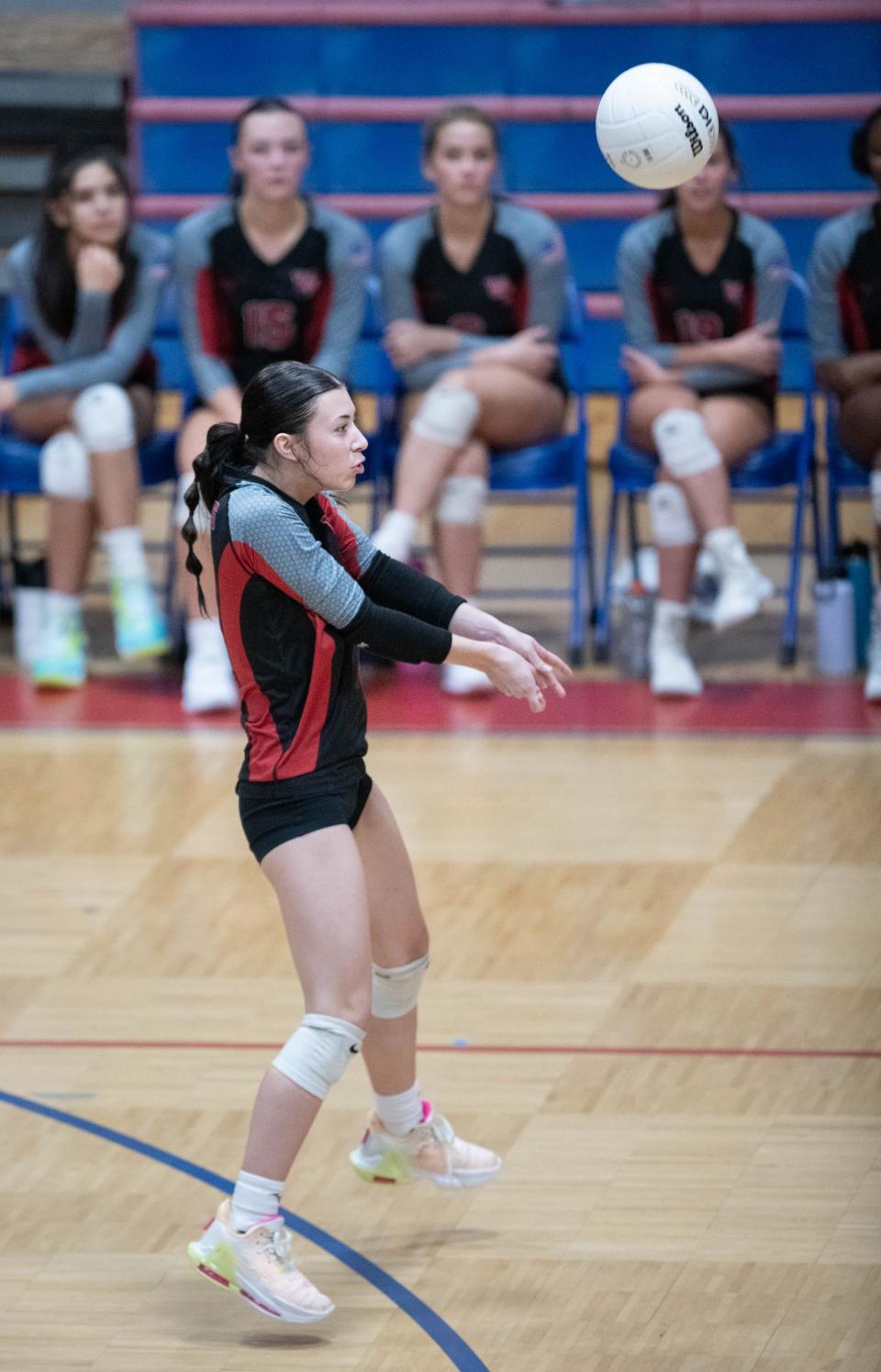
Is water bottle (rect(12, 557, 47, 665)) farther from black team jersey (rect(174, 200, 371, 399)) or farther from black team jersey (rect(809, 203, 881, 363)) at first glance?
black team jersey (rect(809, 203, 881, 363))

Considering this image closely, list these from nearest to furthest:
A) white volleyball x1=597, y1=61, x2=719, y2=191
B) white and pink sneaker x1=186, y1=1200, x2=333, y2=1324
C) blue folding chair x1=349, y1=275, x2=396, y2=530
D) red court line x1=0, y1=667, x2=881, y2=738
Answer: white and pink sneaker x1=186, y1=1200, x2=333, y2=1324 < white volleyball x1=597, y1=61, x2=719, y2=191 < red court line x1=0, y1=667, x2=881, y2=738 < blue folding chair x1=349, y1=275, x2=396, y2=530

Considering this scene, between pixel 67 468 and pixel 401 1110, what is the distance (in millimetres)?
3568

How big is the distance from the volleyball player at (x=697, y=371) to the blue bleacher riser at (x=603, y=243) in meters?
3.35

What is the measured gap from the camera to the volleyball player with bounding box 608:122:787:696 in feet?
20.0

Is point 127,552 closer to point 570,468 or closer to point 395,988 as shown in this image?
point 570,468

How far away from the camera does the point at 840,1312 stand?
9.59 feet

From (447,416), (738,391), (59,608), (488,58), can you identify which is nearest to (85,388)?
(59,608)

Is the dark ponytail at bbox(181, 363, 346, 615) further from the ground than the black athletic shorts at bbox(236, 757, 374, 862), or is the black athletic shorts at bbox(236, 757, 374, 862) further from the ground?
the dark ponytail at bbox(181, 363, 346, 615)

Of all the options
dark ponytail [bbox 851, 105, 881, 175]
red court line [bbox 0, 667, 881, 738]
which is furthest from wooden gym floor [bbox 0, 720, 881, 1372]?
dark ponytail [bbox 851, 105, 881, 175]

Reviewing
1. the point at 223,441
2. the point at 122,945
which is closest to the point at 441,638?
the point at 223,441

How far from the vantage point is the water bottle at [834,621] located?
6305mm

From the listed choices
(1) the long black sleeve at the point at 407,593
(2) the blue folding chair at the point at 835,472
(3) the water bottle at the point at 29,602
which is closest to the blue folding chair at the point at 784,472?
(2) the blue folding chair at the point at 835,472

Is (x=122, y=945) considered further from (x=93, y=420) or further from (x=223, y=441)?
(x=93, y=420)

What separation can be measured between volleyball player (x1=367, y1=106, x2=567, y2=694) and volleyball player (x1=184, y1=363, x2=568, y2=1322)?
10.2 feet
